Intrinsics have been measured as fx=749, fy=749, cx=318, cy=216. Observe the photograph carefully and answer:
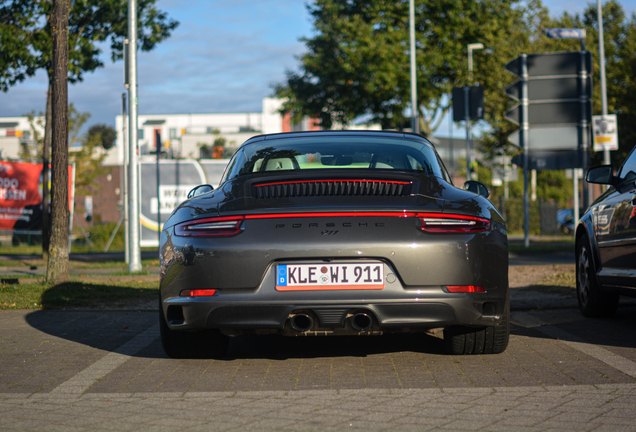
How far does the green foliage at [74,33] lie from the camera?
15.7m

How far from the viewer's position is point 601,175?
253 inches

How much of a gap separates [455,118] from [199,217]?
1429cm

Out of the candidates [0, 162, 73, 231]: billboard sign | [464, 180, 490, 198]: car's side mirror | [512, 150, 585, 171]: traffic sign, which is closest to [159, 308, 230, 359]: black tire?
[464, 180, 490, 198]: car's side mirror

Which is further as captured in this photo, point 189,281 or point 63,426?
point 189,281

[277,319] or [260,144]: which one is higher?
[260,144]

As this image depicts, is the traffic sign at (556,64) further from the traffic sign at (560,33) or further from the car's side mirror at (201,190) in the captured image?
the car's side mirror at (201,190)

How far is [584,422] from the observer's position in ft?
11.1

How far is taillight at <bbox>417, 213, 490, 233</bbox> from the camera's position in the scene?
4.19 metres

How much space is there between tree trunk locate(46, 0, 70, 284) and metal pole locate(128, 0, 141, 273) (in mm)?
3173

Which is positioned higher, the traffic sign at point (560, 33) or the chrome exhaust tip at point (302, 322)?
the traffic sign at point (560, 33)

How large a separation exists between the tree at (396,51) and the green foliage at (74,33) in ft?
44.0

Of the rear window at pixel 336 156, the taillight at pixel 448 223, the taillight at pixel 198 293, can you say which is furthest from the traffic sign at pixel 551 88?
the taillight at pixel 198 293

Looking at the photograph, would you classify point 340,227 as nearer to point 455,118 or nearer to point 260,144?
point 260,144

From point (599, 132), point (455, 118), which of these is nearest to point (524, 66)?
point (455, 118)
